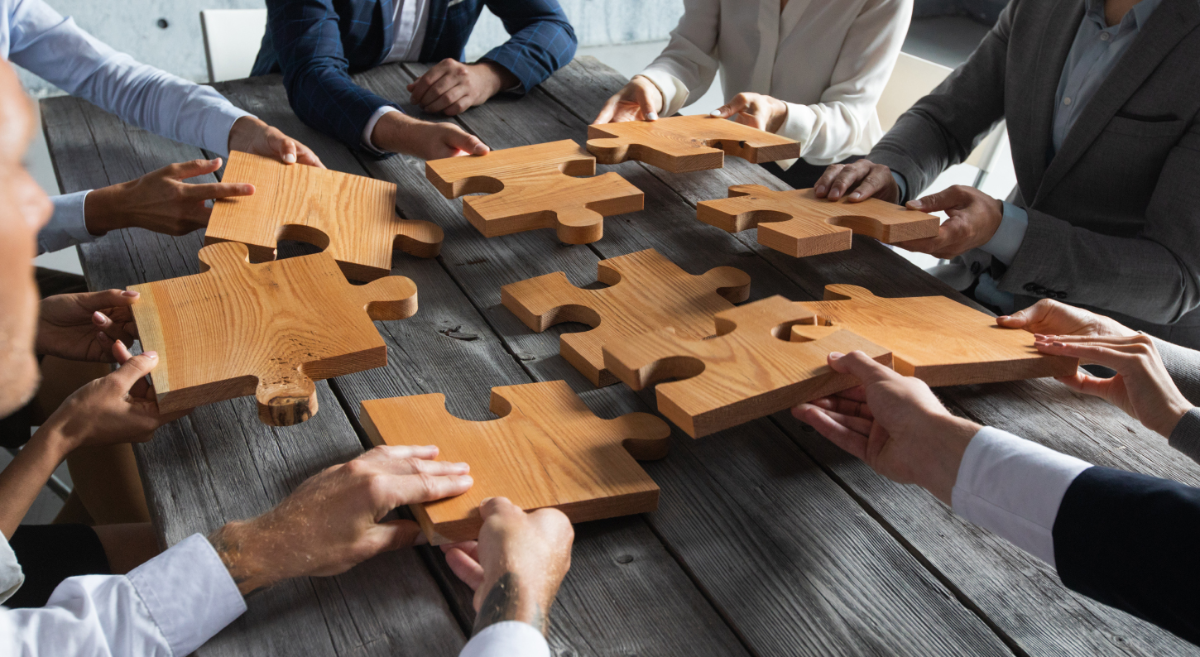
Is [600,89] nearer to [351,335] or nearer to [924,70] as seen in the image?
[924,70]

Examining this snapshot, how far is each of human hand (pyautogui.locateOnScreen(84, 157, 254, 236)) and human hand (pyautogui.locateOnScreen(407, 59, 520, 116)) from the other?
696 mm

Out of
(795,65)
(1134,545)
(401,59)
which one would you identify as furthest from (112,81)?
(1134,545)

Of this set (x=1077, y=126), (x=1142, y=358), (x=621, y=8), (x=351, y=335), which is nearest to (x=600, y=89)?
(x=1077, y=126)

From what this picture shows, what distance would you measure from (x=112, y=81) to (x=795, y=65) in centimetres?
173

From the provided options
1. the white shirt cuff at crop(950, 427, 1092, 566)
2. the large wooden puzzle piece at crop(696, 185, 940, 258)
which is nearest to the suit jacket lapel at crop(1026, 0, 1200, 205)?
the large wooden puzzle piece at crop(696, 185, 940, 258)

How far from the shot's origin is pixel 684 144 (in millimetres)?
1592

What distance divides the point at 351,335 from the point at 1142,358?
3.57ft

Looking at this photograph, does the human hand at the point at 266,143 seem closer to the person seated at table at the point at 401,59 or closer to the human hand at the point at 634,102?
the person seated at table at the point at 401,59

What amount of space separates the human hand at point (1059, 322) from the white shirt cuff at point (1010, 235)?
0.35 m

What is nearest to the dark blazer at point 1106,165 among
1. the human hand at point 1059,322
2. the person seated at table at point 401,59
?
the human hand at point 1059,322

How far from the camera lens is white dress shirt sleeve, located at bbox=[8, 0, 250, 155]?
1.68m

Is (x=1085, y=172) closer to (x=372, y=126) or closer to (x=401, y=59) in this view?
(x=372, y=126)

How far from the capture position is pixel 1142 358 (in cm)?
111

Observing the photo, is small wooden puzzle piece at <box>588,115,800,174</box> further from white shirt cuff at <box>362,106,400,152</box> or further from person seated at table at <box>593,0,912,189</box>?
white shirt cuff at <box>362,106,400,152</box>
